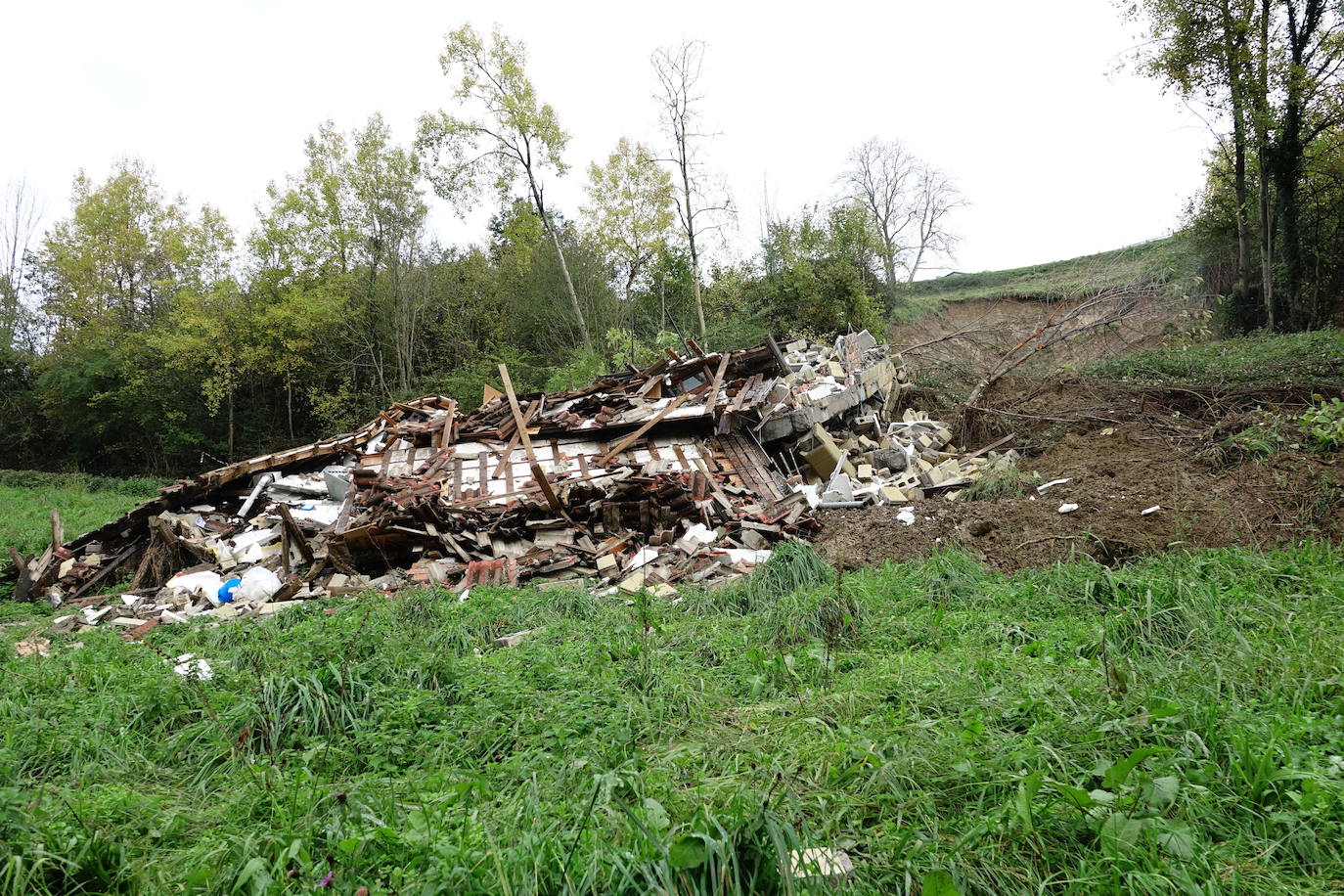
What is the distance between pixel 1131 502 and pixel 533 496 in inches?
273

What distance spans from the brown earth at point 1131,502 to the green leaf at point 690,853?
4.95 m

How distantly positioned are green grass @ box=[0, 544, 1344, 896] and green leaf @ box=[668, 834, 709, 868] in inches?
0.8

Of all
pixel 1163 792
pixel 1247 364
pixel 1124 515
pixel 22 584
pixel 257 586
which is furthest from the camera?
pixel 1247 364

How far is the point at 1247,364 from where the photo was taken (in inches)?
419

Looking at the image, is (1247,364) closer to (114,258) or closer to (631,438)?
(631,438)

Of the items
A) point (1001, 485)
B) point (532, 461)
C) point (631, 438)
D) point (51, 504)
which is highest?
point (631, 438)

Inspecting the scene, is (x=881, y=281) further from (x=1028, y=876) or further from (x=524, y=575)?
(x=1028, y=876)

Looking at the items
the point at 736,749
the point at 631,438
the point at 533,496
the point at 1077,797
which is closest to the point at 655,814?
the point at 736,749

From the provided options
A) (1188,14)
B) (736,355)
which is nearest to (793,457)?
(736,355)

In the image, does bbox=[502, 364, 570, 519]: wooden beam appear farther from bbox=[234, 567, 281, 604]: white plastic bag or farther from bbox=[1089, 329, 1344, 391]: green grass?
bbox=[1089, 329, 1344, 391]: green grass

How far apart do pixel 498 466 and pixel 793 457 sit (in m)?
4.77

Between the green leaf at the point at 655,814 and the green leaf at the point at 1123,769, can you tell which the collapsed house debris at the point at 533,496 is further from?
the green leaf at the point at 1123,769

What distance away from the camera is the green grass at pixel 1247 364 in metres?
9.44

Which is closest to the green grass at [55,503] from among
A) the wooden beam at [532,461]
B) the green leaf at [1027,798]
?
the wooden beam at [532,461]
